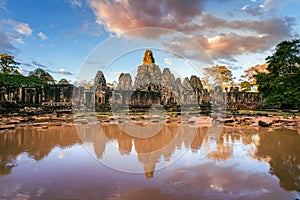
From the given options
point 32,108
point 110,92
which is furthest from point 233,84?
point 32,108

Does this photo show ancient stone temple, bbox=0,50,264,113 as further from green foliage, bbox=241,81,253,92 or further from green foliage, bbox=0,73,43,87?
green foliage, bbox=241,81,253,92

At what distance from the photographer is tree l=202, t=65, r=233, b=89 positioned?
38438mm

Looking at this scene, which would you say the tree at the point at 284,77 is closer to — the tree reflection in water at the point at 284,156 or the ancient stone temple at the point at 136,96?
the ancient stone temple at the point at 136,96

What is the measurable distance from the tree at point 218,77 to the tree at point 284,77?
46.9 feet

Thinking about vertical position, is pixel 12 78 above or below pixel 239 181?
above

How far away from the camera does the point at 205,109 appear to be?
26547mm

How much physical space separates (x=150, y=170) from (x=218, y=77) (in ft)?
113

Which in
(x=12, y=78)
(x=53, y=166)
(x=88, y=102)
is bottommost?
(x=53, y=166)

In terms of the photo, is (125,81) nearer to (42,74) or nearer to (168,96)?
(168,96)

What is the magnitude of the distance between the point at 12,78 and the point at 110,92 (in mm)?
10085

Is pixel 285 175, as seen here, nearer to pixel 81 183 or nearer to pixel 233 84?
pixel 81 183

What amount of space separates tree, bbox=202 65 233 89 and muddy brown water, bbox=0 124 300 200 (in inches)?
1150

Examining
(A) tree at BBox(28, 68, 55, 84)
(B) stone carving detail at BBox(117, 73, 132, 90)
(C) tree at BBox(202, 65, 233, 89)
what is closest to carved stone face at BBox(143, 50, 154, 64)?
(B) stone carving detail at BBox(117, 73, 132, 90)

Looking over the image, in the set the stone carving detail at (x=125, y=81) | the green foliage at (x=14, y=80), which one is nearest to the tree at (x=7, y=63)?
the green foliage at (x=14, y=80)
